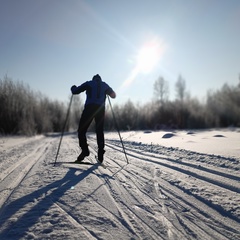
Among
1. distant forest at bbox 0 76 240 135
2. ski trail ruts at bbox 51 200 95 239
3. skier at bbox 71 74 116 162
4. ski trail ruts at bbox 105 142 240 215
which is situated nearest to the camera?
ski trail ruts at bbox 51 200 95 239

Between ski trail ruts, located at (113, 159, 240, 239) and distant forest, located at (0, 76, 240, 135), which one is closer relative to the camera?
ski trail ruts, located at (113, 159, 240, 239)

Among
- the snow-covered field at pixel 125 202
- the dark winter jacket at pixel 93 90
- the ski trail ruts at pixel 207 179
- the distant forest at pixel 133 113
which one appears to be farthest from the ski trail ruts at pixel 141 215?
the distant forest at pixel 133 113

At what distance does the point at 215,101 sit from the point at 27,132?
85.2ft

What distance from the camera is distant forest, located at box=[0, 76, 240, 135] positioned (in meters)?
21.2

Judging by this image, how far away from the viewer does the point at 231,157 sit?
491cm

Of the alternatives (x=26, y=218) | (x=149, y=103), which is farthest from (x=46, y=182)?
(x=149, y=103)

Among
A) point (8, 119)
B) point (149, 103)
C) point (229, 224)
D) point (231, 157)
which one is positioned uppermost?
point (149, 103)

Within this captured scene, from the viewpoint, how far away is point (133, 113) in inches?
1096

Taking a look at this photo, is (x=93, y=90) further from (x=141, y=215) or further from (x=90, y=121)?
(x=141, y=215)

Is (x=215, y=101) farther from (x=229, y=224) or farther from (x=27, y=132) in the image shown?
(x=229, y=224)

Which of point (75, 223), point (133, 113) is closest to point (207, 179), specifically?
point (75, 223)

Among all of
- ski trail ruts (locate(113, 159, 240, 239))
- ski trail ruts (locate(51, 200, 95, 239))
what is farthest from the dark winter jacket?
ski trail ruts (locate(51, 200, 95, 239))

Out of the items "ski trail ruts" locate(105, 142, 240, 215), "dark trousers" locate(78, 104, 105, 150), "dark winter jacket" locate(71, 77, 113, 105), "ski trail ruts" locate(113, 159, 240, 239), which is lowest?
"ski trail ruts" locate(113, 159, 240, 239)

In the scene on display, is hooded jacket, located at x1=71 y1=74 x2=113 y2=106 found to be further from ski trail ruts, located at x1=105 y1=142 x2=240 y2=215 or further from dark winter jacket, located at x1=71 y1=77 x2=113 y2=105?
ski trail ruts, located at x1=105 y1=142 x2=240 y2=215
